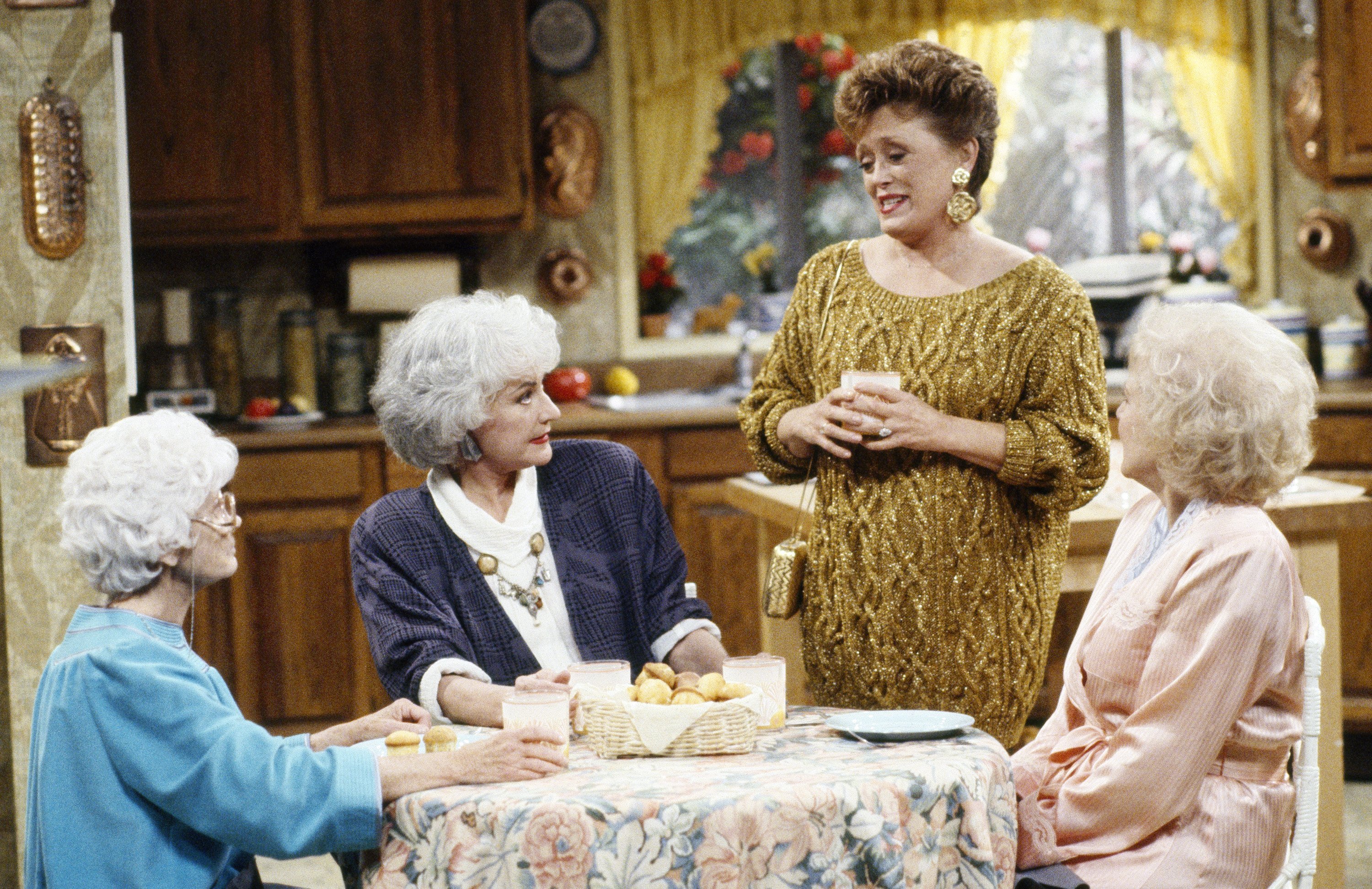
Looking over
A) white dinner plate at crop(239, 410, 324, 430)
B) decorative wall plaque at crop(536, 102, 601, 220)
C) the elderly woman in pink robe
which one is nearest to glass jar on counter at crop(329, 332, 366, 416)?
white dinner plate at crop(239, 410, 324, 430)

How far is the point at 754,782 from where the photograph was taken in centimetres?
165

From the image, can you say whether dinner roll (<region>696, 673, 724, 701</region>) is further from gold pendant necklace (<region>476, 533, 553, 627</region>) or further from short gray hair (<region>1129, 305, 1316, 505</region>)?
short gray hair (<region>1129, 305, 1316, 505</region>)

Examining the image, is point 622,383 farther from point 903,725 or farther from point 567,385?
point 903,725

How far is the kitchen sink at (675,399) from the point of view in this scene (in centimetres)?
494

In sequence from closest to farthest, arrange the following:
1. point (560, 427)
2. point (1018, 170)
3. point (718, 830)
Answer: point (718, 830)
point (560, 427)
point (1018, 170)

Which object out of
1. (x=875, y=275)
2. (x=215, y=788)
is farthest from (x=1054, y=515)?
(x=215, y=788)

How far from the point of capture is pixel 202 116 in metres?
4.60

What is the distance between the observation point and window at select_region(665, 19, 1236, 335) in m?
5.45

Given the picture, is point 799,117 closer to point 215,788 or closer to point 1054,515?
point 1054,515

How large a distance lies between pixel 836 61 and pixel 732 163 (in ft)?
1.71

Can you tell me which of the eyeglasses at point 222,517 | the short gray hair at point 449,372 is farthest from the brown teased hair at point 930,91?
the eyeglasses at point 222,517

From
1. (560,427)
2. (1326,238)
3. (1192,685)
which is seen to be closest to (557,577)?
(1192,685)

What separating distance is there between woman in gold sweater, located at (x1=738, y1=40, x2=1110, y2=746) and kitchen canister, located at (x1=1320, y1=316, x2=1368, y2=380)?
3034mm

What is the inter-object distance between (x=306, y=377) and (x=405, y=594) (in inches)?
119
